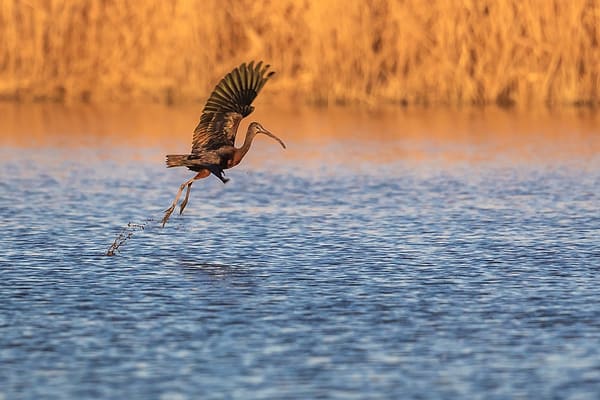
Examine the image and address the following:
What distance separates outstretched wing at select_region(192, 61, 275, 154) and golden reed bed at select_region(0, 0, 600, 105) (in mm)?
14897

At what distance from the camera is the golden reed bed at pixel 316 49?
26.9 metres

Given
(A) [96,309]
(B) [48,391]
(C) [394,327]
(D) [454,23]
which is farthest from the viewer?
(D) [454,23]

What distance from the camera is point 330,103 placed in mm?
28297

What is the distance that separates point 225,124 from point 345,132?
12544 millimetres

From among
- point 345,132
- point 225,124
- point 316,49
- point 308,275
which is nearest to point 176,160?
point 225,124

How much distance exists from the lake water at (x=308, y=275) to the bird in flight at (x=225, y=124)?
73 centimetres

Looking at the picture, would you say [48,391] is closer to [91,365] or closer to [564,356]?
[91,365]

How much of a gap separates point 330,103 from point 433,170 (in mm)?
8846

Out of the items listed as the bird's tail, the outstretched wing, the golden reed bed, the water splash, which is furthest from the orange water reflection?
the bird's tail

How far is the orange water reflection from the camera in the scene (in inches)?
856

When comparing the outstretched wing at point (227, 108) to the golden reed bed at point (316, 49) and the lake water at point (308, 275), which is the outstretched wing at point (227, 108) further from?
the golden reed bed at point (316, 49)

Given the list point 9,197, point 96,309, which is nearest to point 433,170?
point 9,197

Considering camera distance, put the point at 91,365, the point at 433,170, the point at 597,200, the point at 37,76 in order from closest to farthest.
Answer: the point at 91,365, the point at 597,200, the point at 433,170, the point at 37,76

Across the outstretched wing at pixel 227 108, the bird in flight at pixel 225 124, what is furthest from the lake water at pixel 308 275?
the outstretched wing at pixel 227 108
